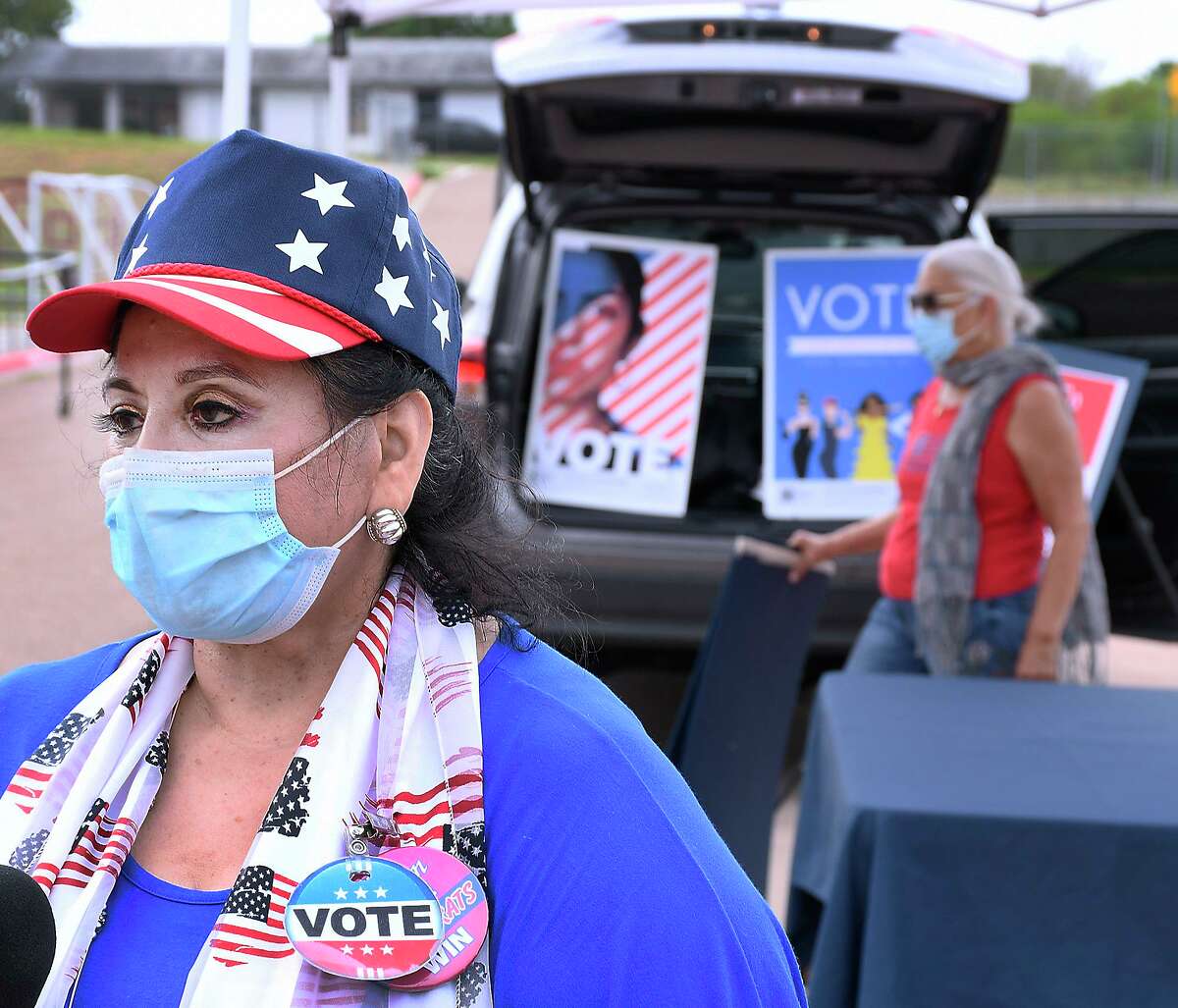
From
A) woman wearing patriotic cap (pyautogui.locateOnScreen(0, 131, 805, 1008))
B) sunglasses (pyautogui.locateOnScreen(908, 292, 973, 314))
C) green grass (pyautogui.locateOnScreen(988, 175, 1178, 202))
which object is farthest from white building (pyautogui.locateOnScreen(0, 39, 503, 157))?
woman wearing patriotic cap (pyautogui.locateOnScreen(0, 131, 805, 1008))

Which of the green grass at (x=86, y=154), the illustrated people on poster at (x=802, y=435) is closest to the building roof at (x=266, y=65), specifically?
the green grass at (x=86, y=154)

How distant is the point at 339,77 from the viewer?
516cm

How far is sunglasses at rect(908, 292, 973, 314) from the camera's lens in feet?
12.1

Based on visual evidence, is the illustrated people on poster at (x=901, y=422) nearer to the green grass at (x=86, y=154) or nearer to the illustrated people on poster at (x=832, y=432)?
the illustrated people on poster at (x=832, y=432)

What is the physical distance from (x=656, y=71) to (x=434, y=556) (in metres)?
3.02

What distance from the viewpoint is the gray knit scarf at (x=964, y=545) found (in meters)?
3.47

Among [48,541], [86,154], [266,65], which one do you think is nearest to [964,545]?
[48,541]

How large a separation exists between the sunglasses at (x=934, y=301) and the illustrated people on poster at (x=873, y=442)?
1300 mm

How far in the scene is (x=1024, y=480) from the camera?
3479 mm

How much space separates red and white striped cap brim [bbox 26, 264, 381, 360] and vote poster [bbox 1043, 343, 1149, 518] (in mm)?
3175

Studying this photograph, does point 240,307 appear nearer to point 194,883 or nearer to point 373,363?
point 373,363

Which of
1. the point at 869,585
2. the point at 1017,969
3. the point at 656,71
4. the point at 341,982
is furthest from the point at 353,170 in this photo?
the point at 869,585

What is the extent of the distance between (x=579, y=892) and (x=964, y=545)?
235 cm

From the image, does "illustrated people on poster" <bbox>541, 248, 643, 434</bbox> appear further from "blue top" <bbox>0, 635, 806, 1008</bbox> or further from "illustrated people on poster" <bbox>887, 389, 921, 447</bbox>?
"blue top" <bbox>0, 635, 806, 1008</bbox>
